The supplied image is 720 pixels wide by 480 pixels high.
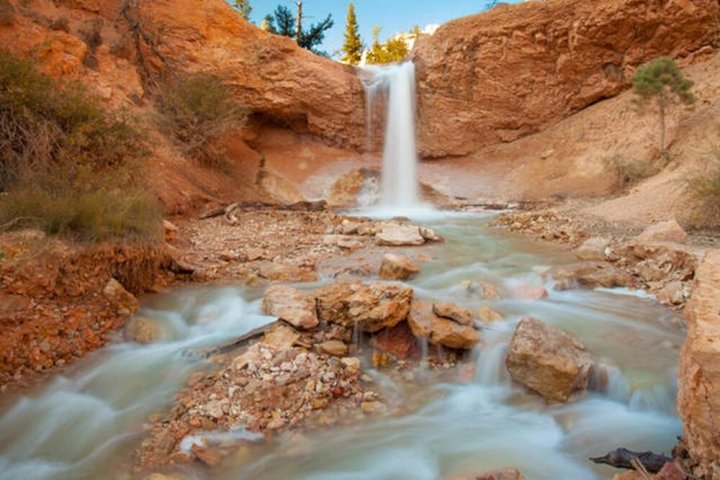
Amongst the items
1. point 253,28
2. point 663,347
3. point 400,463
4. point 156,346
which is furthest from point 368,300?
point 253,28

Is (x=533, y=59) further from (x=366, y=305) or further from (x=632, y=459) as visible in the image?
(x=632, y=459)

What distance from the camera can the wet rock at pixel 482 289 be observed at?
548 centimetres

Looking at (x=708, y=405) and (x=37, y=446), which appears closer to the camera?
(x=708, y=405)

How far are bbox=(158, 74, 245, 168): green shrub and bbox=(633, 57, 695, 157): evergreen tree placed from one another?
32.3 ft

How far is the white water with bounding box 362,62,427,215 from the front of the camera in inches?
608

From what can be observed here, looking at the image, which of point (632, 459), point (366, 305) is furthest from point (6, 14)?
point (632, 459)

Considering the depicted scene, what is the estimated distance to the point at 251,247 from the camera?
24.7 feet

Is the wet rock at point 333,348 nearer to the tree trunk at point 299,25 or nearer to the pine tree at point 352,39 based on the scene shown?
the tree trunk at point 299,25

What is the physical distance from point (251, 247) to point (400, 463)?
5034 millimetres

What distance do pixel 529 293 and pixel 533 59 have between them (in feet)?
38.4

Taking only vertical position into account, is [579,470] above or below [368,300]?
below

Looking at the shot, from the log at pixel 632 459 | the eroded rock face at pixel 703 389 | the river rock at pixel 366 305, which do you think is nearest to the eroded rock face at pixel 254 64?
the river rock at pixel 366 305

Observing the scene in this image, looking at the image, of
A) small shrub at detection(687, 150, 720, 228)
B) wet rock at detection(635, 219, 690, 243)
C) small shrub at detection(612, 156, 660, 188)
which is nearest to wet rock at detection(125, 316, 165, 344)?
wet rock at detection(635, 219, 690, 243)

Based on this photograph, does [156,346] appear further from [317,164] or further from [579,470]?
[317,164]
